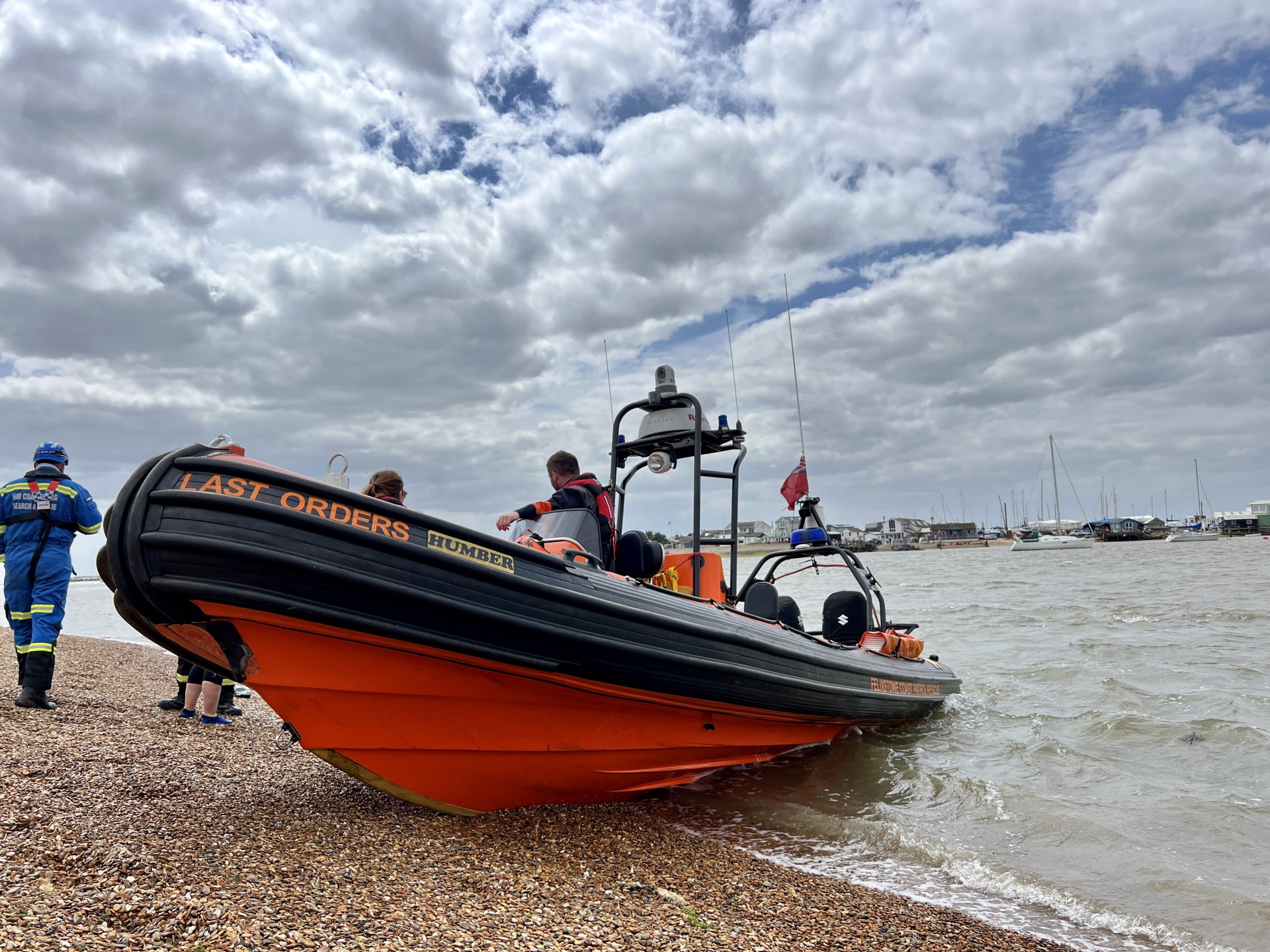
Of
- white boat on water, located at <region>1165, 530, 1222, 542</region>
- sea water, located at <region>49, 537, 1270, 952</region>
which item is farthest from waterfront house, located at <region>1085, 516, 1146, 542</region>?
sea water, located at <region>49, 537, 1270, 952</region>

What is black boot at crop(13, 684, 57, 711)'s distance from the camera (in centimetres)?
483

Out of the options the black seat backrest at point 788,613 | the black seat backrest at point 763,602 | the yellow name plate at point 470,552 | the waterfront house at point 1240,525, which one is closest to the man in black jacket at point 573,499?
the yellow name plate at point 470,552

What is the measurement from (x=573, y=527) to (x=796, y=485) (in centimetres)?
302

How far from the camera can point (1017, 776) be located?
5461 mm

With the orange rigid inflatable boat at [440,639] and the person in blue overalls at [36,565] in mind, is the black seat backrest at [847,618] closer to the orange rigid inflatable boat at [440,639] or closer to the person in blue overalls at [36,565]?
the orange rigid inflatable boat at [440,639]

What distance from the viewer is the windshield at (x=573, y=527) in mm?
4488

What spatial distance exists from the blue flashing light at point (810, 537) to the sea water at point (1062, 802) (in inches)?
65.7

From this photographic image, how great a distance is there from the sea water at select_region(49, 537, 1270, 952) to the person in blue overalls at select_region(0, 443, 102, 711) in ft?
13.1

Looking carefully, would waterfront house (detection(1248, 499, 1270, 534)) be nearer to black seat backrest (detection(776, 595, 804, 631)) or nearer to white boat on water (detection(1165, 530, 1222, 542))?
white boat on water (detection(1165, 530, 1222, 542))

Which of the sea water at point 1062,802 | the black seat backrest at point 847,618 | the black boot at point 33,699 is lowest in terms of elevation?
the sea water at point 1062,802

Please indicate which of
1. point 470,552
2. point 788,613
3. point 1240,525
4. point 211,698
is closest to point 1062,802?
point 788,613

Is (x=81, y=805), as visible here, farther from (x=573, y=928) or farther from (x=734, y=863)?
(x=734, y=863)

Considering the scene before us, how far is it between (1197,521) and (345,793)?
105678 mm

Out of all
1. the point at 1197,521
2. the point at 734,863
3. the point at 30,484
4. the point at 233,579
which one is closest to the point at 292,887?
the point at 233,579
